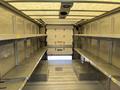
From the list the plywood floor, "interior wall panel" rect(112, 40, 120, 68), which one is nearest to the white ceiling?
"interior wall panel" rect(112, 40, 120, 68)

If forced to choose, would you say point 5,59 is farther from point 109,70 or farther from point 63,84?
point 63,84

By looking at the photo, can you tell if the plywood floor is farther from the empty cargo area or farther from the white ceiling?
the white ceiling

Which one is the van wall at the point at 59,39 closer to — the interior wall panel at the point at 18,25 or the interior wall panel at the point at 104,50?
the interior wall panel at the point at 104,50

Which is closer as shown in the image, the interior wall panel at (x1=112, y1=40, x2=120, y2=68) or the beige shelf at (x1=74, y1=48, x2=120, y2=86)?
the beige shelf at (x1=74, y1=48, x2=120, y2=86)

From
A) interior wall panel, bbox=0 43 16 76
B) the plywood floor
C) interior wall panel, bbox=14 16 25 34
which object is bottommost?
the plywood floor

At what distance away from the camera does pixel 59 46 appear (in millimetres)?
8352

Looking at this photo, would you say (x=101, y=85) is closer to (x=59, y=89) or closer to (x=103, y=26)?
(x=59, y=89)

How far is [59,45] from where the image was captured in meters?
8.37

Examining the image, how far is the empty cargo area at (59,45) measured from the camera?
104 inches

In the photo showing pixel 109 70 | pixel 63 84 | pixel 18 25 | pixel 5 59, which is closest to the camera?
pixel 5 59

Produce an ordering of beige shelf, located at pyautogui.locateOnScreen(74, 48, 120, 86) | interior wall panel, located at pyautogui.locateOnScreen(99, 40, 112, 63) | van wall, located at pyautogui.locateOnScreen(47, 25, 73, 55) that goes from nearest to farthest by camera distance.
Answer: beige shelf, located at pyautogui.locateOnScreen(74, 48, 120, 86)
interior wall panel, located at pyautogui.locateOnScreen(99, 40, 112, 63)
van wall, located at pyautogui.locateOnScreen(47, 25, 73, 55)

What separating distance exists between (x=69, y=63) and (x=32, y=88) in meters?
3.24

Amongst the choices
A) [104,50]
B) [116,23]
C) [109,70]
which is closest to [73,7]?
[116,23]

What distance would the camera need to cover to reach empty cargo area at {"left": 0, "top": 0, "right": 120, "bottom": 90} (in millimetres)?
2648
